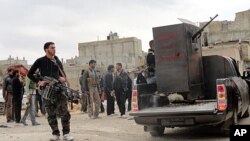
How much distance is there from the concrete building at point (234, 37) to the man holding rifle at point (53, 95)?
31.6m

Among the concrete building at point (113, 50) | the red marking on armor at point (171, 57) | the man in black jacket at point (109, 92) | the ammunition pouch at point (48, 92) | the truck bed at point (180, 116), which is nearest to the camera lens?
the truck bed at point (180, 116)

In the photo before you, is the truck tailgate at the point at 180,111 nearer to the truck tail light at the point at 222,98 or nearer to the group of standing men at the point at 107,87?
the truck tail light at the point at 222,98

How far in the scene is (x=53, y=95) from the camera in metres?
9.04

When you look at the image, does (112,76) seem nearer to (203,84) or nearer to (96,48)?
(203,84)

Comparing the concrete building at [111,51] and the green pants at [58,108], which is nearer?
the green pants at [58,108]

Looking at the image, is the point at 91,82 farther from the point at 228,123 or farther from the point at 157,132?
the point at 228,123

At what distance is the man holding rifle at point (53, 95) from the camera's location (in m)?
9.10

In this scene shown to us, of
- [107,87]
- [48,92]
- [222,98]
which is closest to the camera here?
[222,98]

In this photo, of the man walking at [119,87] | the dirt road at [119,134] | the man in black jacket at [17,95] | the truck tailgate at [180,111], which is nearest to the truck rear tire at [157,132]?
the dirt road at [119,134]

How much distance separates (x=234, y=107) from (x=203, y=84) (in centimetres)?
174

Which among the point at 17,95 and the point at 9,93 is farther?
the point at 9,93

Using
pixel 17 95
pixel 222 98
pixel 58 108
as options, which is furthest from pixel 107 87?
pixel 222 98

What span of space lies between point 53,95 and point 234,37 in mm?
51199

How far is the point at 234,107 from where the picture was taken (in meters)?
9.45
